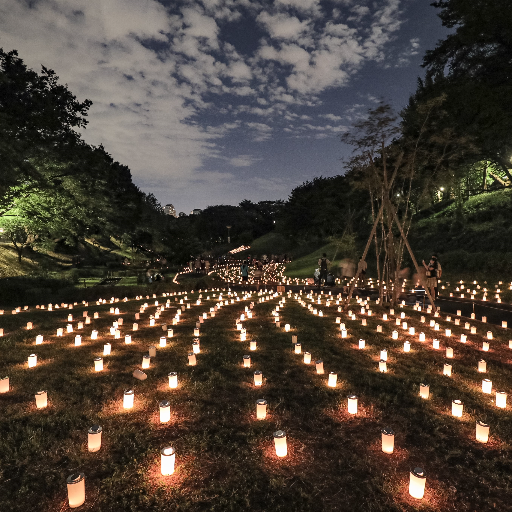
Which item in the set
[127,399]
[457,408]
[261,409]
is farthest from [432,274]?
[127,399]

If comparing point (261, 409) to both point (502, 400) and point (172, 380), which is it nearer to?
point (172, 380)

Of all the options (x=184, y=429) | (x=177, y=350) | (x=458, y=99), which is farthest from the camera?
(x=458, y=99)

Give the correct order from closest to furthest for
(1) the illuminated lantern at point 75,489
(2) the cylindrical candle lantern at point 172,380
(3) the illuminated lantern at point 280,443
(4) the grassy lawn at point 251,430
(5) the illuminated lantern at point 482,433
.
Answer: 1. (1) the illuminated lantern at point 75,489
2. (4) the grassy lawn at point 251,430
3. (3) the illuminated lantern at point 280,443
4. (5) the illuminated lantern at point 482,433
5. (2) the cylindrical candle lantern at point 172,380

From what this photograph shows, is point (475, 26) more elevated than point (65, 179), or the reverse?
point (475, 26)

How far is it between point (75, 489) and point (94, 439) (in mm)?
861

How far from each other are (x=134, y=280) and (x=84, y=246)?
12.5 m

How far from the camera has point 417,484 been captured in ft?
10.2

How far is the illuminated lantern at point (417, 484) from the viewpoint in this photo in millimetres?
3092

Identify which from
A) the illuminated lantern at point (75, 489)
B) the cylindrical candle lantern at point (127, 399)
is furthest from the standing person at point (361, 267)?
the illuminated lantern at point (75, 489)

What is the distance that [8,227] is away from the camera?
1484cm

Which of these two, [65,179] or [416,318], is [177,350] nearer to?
[416,318]

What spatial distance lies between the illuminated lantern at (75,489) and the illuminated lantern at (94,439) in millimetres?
809

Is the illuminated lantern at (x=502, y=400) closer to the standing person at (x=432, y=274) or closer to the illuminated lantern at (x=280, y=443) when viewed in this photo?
the illuminated lantern at (x=280, y=443)

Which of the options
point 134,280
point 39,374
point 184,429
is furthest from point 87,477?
point 134,280
